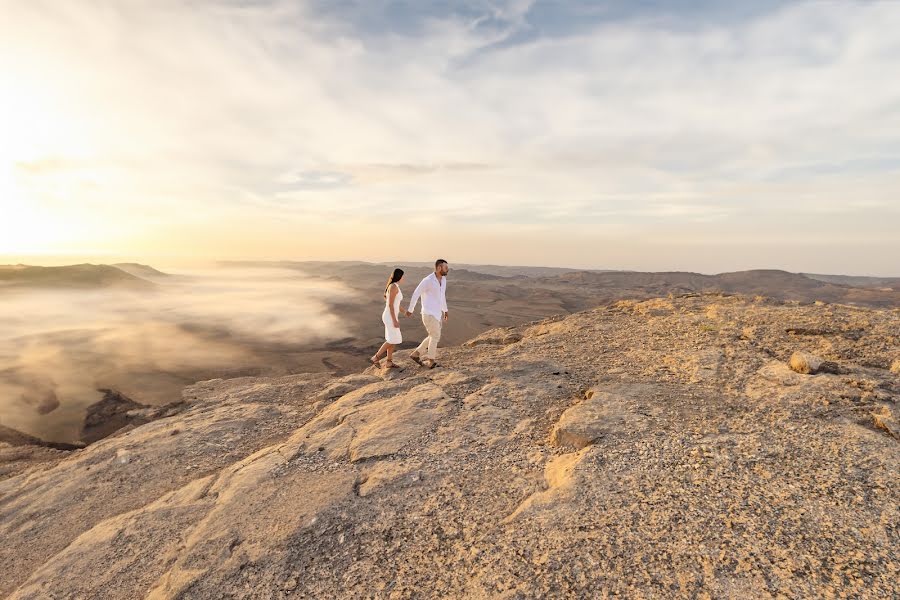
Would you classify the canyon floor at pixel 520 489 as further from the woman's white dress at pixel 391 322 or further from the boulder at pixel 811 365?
the woman's white dress at pixel 391 322

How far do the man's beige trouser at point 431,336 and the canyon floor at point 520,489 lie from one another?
0.73m

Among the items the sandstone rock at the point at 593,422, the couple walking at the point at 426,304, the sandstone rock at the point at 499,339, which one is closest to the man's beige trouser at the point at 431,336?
the couple walking at the point at 426,304

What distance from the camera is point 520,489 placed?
3.76 metres

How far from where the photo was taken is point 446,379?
659cm

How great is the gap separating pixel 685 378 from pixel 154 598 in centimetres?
636

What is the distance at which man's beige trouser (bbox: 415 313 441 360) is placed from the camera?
7.19 m

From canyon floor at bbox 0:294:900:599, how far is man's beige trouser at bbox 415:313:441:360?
0.73m

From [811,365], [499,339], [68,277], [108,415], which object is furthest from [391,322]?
[68,277]

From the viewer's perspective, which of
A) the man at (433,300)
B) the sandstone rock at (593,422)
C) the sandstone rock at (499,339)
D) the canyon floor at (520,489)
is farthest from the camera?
the sandstone rock at (499,339)

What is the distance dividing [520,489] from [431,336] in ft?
13.0

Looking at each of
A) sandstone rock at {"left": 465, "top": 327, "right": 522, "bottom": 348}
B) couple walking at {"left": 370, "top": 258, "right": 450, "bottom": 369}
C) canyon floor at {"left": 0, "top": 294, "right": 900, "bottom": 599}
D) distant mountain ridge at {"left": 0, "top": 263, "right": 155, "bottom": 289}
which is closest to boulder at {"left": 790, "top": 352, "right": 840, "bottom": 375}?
canyon floor at {"left": 0, "top": 294, "right": 900, "bottom": 599}

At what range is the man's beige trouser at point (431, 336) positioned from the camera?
719 cm

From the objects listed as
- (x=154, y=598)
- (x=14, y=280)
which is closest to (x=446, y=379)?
(x=154, y=598)

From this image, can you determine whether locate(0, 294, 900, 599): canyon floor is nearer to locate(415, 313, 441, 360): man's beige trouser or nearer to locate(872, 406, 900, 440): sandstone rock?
locate(872, 406, 900, 440): sandstone rock
